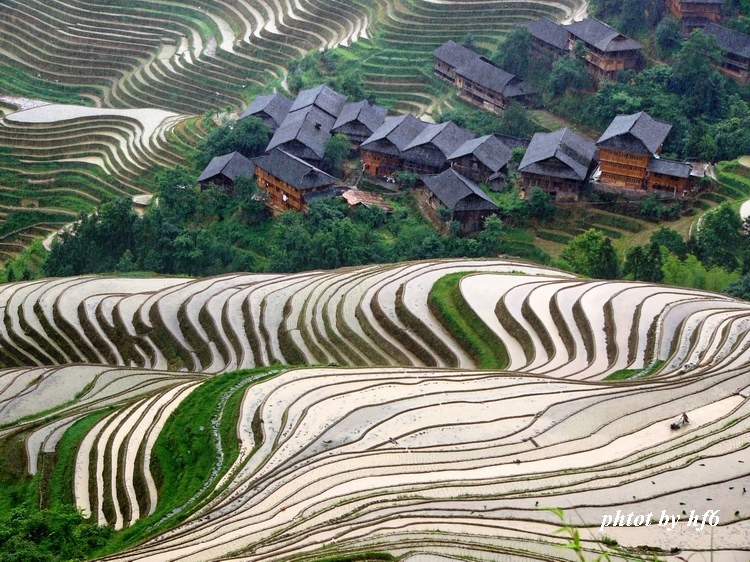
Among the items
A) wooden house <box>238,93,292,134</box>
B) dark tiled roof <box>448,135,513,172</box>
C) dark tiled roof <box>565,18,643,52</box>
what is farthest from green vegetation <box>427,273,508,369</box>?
dark tiled roof <box>565,18,643,52</box>

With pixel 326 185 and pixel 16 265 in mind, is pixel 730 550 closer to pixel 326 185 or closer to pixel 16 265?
pixel 326 185

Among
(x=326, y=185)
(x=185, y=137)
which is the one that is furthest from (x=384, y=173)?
(x=185, y=137)

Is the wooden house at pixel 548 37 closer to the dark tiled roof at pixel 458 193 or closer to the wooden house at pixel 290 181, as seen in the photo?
the dark tiled roof at pixel 458 193

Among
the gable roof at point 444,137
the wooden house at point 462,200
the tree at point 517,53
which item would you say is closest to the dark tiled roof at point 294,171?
the gable roof at point 444,137

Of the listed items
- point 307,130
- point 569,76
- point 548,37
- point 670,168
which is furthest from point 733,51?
point 307,130

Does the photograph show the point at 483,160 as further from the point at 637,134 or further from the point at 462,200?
the point at 637,134

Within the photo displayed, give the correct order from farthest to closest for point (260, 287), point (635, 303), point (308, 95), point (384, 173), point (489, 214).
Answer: point (308, 95) → point (384, 173) → point (489, 214) → point (260, 287) → point (635, 303)
